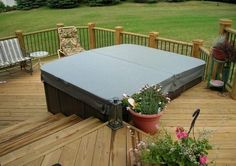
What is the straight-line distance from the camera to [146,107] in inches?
132

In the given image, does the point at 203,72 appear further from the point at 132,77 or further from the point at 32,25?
the point at 32,25

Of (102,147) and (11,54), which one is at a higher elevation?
(11,54)

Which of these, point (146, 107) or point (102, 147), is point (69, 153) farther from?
point (146, 107)

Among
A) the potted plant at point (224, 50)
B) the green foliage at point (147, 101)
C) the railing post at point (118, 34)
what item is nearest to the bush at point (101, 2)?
the railing post at point (118, 34)

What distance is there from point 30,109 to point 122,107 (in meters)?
2.22

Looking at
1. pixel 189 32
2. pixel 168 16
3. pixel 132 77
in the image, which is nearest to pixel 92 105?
pixel 132 77

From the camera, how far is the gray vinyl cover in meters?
3.90

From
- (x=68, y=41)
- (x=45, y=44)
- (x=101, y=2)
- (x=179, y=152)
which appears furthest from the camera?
(x=101, y=2)

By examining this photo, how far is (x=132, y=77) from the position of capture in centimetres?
432

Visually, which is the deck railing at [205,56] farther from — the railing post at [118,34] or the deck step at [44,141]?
the deck step at [44,141]

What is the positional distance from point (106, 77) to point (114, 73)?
219mm

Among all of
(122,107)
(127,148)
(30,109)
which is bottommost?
(30,109)

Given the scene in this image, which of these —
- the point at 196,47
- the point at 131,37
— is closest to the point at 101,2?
the point at 131,37

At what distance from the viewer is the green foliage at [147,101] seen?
334 centimetres
